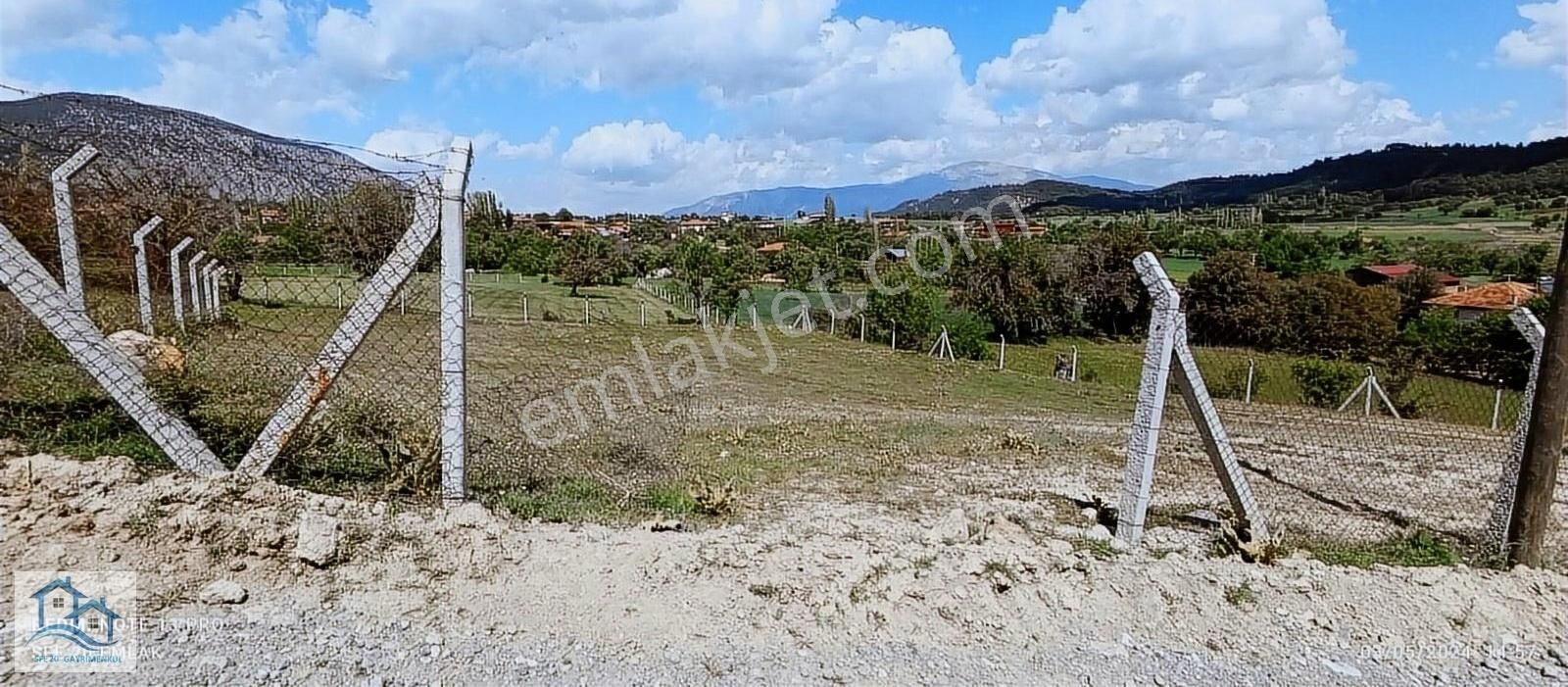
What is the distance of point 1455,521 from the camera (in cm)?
495

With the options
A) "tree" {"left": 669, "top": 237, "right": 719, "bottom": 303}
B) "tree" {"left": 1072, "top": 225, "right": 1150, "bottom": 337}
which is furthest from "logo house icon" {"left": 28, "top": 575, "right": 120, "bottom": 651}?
"tree" {"left": 669, "top": 237, "right": 719, "bottom": 303}

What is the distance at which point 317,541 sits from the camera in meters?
2.90

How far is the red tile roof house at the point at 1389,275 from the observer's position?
26.2 meters

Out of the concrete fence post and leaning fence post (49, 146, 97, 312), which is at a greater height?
leaning fence post (49, 146, 97, 312)

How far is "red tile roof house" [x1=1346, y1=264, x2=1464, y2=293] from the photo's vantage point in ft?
85.9

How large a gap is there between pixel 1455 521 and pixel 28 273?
24.8 ft

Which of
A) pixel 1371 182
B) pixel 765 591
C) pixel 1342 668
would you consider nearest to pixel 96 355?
pixel 765 591

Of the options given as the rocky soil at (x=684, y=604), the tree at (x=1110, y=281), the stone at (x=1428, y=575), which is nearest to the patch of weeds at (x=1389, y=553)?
the stone at (x=1428, y=575)

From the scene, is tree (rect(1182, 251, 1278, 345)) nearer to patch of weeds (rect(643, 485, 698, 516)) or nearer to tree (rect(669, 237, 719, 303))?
patch of weeds (rect(643, 485, 698, 516))

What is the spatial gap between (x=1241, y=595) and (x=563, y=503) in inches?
119

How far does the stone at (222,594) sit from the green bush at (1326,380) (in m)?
15.1

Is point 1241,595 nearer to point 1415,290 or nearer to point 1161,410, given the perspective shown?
point 1161,410

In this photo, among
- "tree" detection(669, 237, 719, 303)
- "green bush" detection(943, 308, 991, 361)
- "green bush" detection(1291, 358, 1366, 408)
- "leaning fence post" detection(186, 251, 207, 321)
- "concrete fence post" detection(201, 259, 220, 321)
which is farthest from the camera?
"tree" detection(669, 237, 719, 303)

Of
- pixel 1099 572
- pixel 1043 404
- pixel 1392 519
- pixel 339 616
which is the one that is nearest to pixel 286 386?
pixel 339 616
